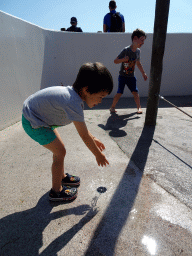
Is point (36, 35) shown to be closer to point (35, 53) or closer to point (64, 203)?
point (35, 53)

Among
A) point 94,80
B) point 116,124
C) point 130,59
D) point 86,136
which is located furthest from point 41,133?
point 130,59

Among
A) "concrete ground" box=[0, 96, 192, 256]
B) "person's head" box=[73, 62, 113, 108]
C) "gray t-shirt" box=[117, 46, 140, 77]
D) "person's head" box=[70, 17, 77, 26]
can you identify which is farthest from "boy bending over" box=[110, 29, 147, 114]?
"person's head" box=[70, 17, 77, 26]

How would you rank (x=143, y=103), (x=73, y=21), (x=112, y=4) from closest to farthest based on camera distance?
(x=112, y=4), (x=143, y=103), (x=73, y=21)

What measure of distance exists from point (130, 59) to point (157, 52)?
89 cm

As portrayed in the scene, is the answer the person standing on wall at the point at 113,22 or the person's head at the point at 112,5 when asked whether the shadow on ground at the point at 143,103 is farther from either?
the person's head at the point at 112,5

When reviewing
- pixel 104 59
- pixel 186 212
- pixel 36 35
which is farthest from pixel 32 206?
pixel 104 59

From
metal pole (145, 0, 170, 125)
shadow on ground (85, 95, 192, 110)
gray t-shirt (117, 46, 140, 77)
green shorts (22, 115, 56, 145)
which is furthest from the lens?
shadow on ground (85, 95, 192, 110)

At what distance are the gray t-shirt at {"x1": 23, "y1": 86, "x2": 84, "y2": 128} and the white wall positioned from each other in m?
2.08

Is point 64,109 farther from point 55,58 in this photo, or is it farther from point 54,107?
point 55,58

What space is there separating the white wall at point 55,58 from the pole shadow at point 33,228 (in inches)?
84.2

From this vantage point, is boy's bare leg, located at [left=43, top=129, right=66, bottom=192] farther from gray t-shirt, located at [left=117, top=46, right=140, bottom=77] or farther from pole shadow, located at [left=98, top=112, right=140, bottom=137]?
gray t-shirt, located at [left=117, top=46, right=140, bottom=77]

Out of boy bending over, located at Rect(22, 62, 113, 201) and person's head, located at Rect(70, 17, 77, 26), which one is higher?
person's head, located at Rect(70, 17, 77, 26)

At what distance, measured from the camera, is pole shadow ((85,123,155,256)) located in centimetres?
→ 120

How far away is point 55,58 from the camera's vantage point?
5125 millimetres
